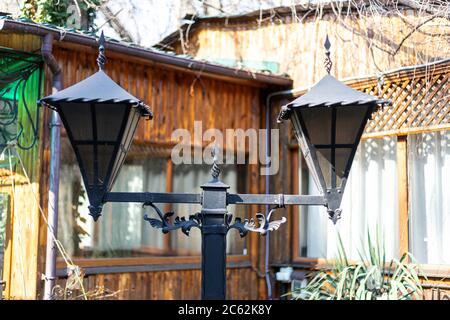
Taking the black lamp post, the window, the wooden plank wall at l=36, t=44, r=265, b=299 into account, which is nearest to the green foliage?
the wooden plank wall at l=36, t=44, r=265, b=299

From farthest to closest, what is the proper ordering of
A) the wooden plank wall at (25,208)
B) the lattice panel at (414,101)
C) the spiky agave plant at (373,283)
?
1. the lattice panel at (414,101)
2. the wooden plank wall at (25,208)
3. the spiky agave plant at (373,283)

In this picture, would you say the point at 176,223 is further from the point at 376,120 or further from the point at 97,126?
the point at 376,120

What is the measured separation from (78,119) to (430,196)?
15.2 feet

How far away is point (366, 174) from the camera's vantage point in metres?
6.91

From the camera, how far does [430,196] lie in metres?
6.32

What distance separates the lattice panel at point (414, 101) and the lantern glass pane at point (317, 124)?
11.9 feet

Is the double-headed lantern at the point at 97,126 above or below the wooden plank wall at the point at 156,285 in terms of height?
above

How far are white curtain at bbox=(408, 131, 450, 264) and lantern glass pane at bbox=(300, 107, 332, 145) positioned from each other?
3961 millimetres

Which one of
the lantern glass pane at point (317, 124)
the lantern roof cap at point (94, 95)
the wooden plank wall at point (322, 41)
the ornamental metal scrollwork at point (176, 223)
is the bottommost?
the ornamental metal scrollwork at point (176, 223)

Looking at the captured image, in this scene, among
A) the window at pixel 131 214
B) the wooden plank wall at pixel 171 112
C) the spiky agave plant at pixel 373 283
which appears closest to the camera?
the spiky agave plant at pixel 373 283

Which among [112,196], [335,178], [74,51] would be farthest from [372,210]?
[112,196]

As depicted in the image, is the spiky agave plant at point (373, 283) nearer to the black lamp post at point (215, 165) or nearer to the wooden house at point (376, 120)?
the wooden house at point (376, 120)

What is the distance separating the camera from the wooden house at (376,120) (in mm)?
6215

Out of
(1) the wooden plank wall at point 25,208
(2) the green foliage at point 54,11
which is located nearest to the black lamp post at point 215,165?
(1) the wooden plank wall at point 25,208
